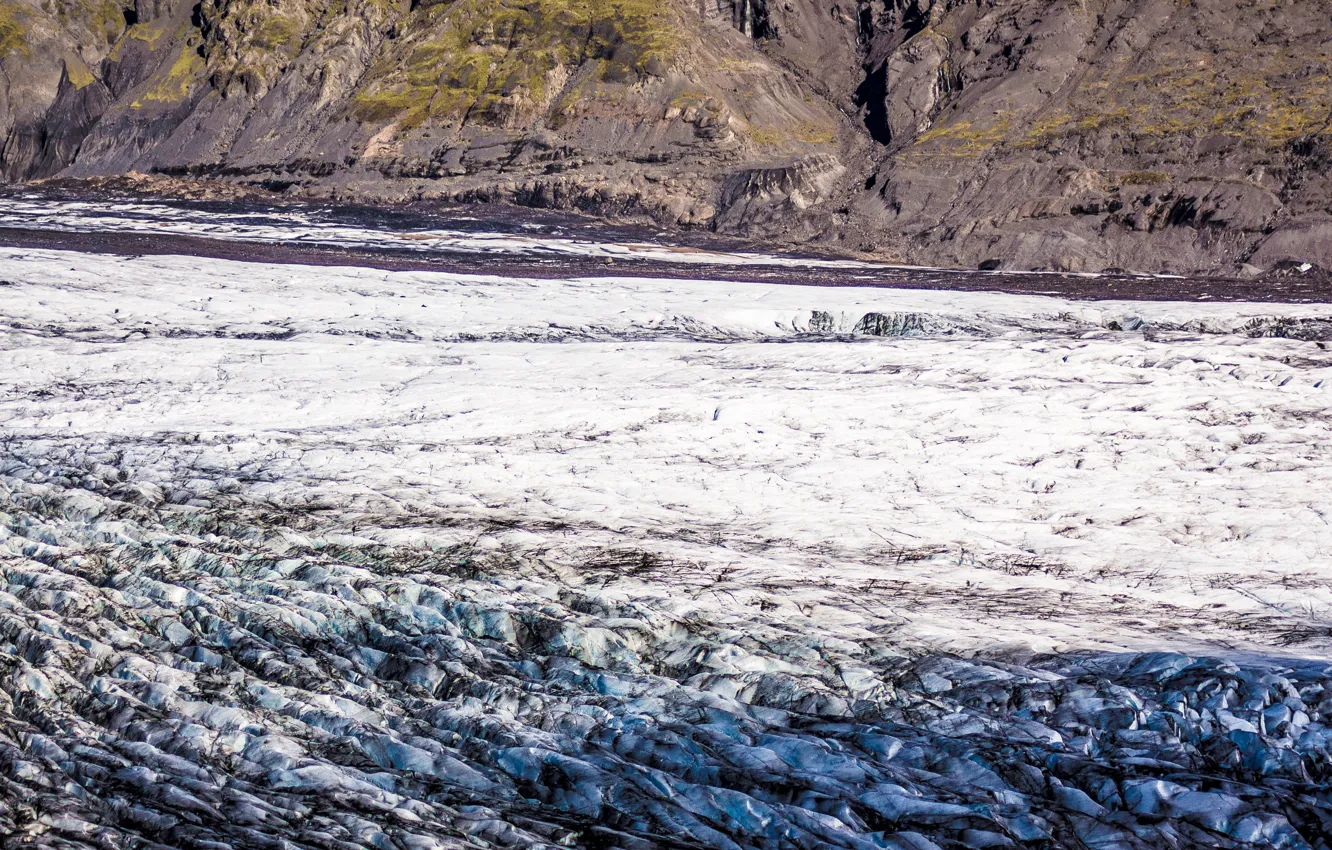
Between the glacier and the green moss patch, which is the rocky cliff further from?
the glacier

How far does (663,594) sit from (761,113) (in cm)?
4265

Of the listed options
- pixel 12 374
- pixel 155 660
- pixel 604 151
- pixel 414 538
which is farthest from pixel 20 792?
pixel 604 151

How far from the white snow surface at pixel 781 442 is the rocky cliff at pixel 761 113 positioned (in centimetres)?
1691

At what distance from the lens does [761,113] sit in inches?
1874

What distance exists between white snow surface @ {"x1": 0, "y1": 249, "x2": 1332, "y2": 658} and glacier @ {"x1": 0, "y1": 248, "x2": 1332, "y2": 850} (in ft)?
0.21

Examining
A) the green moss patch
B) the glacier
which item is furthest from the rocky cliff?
the glacier

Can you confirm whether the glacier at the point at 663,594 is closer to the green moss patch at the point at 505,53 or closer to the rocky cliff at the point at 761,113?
the rocky cliff at the point at 761,113

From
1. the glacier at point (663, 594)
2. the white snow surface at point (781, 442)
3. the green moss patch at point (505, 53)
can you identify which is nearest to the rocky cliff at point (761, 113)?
the green moss patch at point (505, 53)

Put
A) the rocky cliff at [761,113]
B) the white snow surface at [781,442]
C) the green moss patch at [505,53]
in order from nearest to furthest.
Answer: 1. the white snow surface at [781,442]
2. the rocky cliff at [761,113]
3. the green moss patch at [505,53]

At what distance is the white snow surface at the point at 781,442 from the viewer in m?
8.40

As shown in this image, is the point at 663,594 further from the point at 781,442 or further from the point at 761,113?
the point at 761,113

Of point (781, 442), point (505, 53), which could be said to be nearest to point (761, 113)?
point (505, 53)

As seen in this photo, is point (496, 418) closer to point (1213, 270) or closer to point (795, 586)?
point (795, 586)

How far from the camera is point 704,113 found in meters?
45.1
